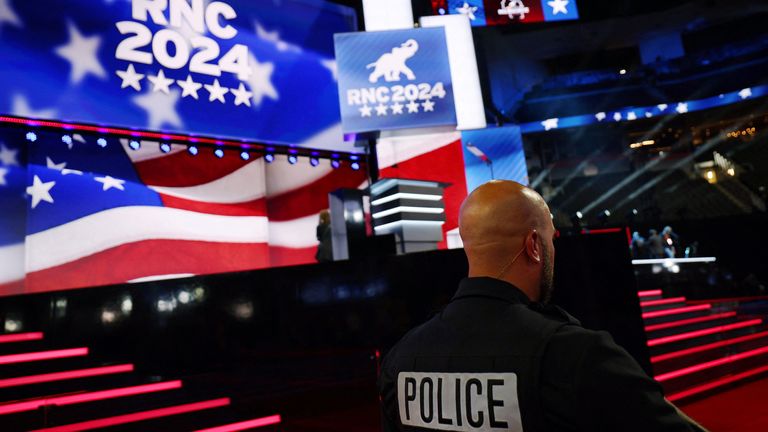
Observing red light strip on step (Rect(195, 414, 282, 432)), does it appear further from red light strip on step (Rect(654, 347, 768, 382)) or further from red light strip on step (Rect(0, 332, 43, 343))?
red light strip on step (Rect(654, 347, 768, 382))

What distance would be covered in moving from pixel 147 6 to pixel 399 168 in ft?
16.6

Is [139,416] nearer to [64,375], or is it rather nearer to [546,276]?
[64,375]

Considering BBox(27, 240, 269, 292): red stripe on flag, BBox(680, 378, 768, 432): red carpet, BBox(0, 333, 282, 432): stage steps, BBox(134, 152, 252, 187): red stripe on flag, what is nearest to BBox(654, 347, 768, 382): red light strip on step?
BBox(680, 378, 768, 432): red carpet

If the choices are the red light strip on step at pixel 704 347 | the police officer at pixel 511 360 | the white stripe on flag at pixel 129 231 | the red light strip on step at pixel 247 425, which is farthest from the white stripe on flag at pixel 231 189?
the police officer at pixel 511 360

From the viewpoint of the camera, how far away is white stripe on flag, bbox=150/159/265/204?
917 centimetres

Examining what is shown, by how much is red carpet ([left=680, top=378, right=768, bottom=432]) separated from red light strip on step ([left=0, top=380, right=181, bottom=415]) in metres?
4.48

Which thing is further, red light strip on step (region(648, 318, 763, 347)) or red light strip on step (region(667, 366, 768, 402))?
red light strip on step (region(648, 318, 763, 347))

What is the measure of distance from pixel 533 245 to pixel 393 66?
7786mm

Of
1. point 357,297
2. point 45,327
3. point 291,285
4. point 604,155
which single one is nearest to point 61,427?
point 45,327

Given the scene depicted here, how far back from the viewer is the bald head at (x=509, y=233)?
139 cm

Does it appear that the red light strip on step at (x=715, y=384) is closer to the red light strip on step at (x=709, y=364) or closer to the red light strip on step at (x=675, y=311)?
the red light strip on step at (x=709, y=364)

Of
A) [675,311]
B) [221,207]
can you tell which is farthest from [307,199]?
[675,311]

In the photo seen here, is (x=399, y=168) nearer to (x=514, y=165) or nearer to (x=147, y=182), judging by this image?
(x=514, y=165)

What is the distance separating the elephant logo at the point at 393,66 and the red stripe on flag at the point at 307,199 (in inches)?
89.6
